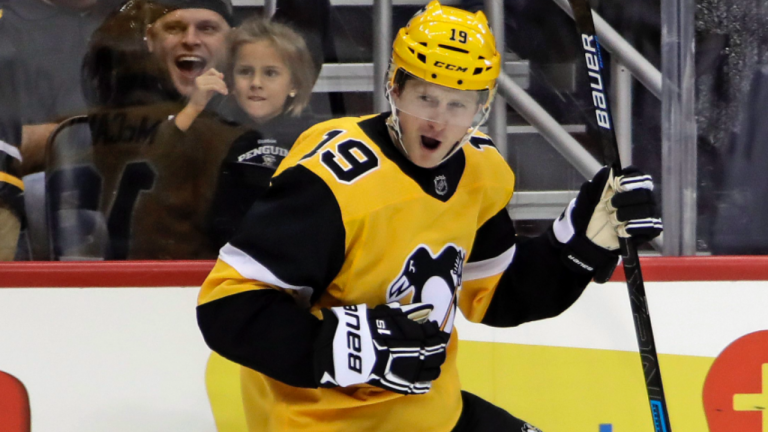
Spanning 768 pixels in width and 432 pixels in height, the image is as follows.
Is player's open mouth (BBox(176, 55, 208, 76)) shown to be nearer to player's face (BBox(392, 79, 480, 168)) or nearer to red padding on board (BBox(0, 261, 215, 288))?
red padding on board (BBox(0, 261, 215, 288))

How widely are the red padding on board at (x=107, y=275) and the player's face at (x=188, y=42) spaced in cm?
47

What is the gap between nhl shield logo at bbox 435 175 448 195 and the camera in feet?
4.71

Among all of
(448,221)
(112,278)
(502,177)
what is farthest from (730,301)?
(112,278)

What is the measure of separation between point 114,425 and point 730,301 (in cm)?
162

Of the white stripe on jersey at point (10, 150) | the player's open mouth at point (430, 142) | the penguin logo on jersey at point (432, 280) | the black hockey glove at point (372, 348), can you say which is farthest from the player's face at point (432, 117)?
the white stripe on jersey at point (10, 150)

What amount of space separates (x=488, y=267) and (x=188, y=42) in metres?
0.97

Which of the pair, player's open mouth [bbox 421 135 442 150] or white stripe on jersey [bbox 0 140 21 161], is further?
white stripe on jersey [bbox 0 140 21 161]

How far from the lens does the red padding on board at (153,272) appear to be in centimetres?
200

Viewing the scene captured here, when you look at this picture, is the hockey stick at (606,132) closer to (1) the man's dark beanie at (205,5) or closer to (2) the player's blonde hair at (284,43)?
(2) the player's blonde hair at (284,43)

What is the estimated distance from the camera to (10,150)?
6.74ft

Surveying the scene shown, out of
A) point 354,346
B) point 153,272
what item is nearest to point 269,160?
point 153,272

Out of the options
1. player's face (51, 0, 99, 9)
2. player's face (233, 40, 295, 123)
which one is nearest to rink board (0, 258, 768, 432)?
player's face (233, 40, 295, 123)

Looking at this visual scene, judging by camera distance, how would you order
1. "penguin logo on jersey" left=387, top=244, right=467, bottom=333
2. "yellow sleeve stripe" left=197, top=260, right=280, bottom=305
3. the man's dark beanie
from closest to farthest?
"yellow sleeve stripe" left=197, top=260, right=280, bottom=305, "penguin logo on jersey" left=387, top=244, right=467, bottom=333, the man's dark beanie

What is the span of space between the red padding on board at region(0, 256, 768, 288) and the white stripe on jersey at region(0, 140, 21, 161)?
0.94 feet
